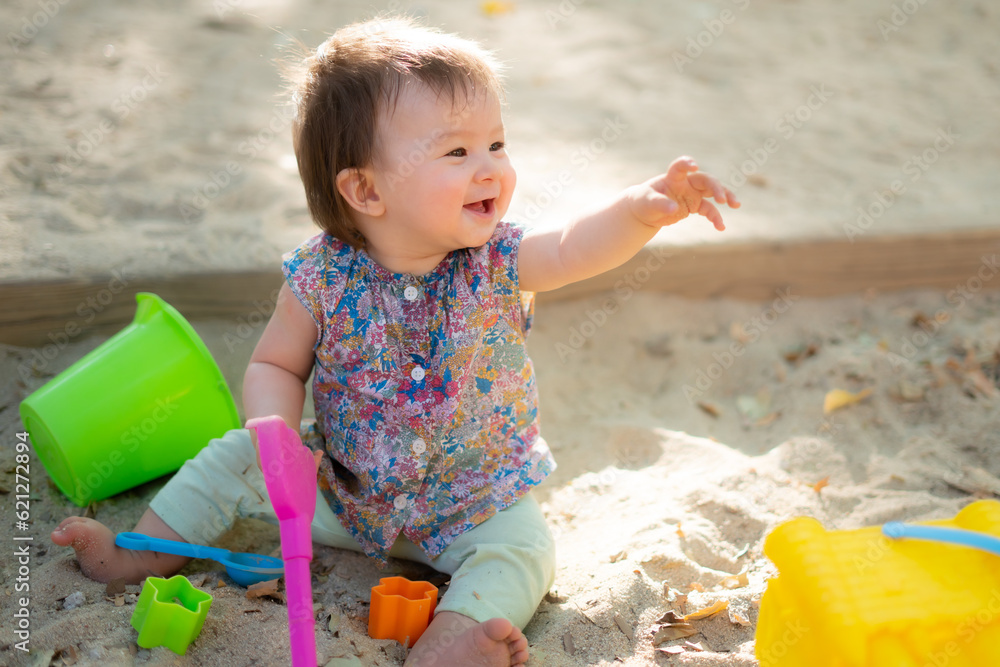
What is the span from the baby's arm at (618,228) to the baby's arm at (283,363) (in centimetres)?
43

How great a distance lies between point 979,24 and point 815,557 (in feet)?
12.8

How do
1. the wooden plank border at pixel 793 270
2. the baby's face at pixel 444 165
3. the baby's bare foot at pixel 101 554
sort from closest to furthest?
1. the baby's face at pixel 444 165
2. the baby's bare foot at pixel 101 554
3. the wooden plank border at pixel 793 270

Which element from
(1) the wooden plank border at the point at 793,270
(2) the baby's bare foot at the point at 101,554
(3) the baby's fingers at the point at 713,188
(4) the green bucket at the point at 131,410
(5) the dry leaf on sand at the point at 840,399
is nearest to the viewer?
(3) the baby's fingers at the point at 713,188

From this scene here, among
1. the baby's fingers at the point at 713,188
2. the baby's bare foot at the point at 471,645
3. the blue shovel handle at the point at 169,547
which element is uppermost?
the baby's fingers at the point at 713,188

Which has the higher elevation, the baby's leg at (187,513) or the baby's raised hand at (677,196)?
the baby's raised hand at (677,196)

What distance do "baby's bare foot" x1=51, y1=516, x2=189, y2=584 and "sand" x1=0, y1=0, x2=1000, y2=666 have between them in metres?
0.03

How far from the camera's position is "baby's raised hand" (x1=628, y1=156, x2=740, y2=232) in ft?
4.27

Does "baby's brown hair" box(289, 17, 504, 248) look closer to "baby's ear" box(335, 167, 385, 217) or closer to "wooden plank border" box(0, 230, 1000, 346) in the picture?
"baby's ear" box(335, 167, 385, 217)

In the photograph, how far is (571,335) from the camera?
7.73 feet

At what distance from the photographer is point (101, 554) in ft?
5.00

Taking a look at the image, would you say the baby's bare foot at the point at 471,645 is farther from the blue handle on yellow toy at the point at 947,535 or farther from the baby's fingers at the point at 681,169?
the baby's fingers at the point at 681,169

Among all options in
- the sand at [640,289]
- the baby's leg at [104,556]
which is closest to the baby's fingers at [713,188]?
the sand at [640,289]

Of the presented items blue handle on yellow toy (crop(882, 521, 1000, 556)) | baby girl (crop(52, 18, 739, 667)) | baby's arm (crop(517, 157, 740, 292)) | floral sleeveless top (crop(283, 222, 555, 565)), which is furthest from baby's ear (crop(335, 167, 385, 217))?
blue handle on yellow toy (crop(882, 521, 1000, 556))

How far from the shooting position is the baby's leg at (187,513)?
1.52 m
